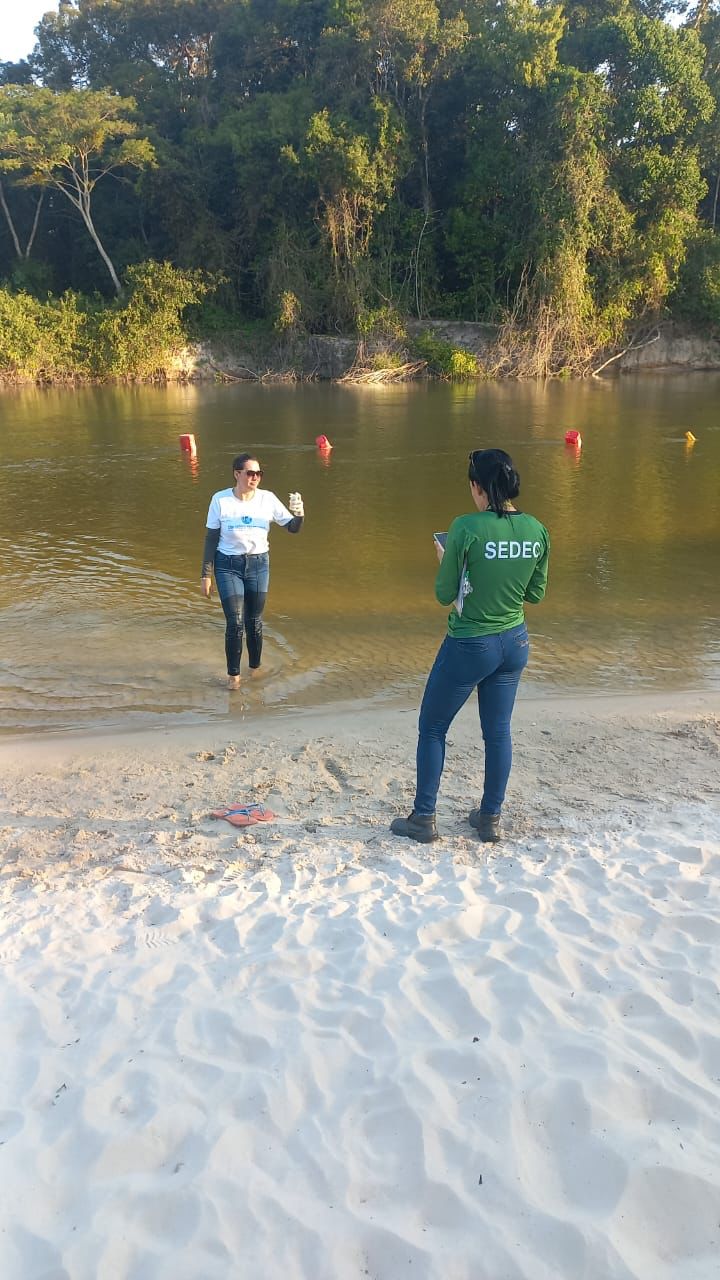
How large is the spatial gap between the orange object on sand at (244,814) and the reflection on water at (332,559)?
160cm

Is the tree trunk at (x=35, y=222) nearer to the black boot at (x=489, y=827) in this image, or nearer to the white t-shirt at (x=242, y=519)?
the white t-shirt at (x=242, y=519)

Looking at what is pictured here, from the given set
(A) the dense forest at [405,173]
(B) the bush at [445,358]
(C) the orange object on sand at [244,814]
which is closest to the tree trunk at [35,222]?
(A) the dense forest at [405,173]

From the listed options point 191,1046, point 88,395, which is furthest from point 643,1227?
point 88,395

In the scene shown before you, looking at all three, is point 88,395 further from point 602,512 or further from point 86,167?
point 602,512

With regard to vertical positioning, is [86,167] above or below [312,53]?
below

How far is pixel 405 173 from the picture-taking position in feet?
123

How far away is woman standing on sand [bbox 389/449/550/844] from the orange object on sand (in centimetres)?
100

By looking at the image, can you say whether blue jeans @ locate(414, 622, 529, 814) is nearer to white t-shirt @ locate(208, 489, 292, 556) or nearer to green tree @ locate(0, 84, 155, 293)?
white t-shirt @ locate(208, 489, 292, 556)

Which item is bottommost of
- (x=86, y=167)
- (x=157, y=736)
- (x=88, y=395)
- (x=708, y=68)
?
(x=157, y=736)

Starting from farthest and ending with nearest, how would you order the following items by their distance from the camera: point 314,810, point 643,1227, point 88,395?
1. point 88,395
2. point 314,810
3. point 643,1227

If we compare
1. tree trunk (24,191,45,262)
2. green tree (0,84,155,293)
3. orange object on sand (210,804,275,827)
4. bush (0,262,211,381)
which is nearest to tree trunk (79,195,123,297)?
green tree (0,84,155,293)

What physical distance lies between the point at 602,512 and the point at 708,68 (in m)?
37.3

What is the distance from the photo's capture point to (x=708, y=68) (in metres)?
37.3

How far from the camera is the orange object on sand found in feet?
14.8
